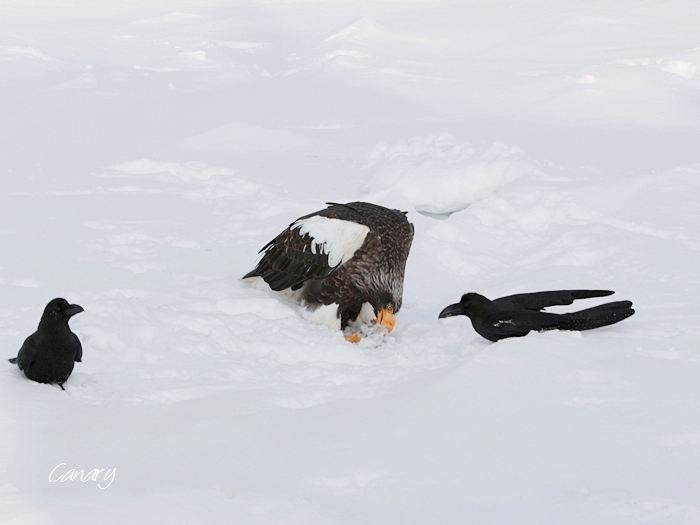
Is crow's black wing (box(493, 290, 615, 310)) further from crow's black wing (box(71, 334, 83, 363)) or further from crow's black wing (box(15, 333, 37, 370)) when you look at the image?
crow's black wing (box(15, 333, 37, 370))

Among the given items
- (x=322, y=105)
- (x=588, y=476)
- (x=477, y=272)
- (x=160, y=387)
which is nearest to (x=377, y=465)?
(x=588, y=476)

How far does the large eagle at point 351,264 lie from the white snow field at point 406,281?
21cm

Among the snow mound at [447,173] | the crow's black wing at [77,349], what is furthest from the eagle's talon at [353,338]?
the snow mound at [447,173]

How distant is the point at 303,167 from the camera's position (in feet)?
30.2

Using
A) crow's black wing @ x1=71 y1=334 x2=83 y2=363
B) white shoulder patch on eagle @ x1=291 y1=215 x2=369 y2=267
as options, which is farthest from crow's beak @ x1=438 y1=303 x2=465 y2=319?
crow's black wing @ x1=71 y1=334 x2=83 y2=363

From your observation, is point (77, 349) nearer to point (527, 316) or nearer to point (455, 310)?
point (455, 310)

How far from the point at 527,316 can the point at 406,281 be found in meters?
1.69

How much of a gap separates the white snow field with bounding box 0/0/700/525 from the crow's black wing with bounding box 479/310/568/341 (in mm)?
199

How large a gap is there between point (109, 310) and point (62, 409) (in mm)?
1198

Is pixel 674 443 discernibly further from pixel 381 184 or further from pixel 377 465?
pixel 381 184

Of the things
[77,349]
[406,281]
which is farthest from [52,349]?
[406,281]

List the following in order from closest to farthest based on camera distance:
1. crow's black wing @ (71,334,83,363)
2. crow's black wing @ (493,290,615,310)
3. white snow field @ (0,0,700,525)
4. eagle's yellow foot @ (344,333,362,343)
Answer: white snow field @ (0,0,700,525) → crow's black wing @ (71,334,83,363) → crow's black wing @ (493,290,615,310) → eagle's yellow foot @ (344,333,362,343)

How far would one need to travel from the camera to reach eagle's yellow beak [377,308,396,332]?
17.2ft

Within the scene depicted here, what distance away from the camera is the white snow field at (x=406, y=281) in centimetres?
289
